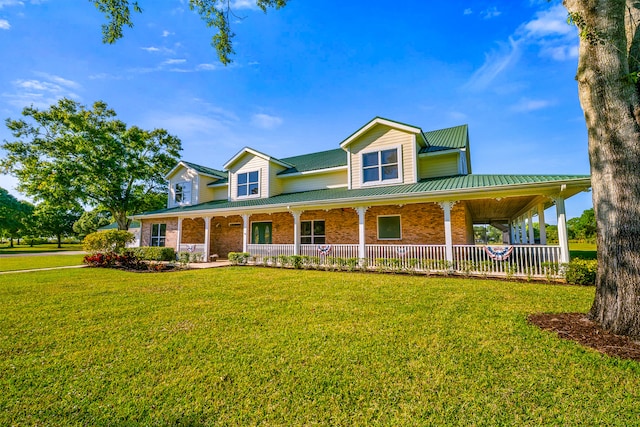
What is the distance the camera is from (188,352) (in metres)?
3.86

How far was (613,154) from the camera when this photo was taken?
170 inches

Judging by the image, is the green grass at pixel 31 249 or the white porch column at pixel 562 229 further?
the green grass at pixel 31 249

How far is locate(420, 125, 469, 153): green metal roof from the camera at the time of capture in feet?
44.2

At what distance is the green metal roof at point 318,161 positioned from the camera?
53.1ft

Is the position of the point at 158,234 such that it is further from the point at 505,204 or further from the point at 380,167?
the point at 505,204

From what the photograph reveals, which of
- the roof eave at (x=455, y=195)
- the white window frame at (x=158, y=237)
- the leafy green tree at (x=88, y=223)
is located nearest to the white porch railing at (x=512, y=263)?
the roof eave at (x=455, y=195)

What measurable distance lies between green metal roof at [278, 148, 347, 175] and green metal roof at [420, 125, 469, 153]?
15.6 ft

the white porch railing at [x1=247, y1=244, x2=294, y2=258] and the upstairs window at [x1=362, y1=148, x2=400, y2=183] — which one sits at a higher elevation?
the upstairs window at [x1=362, y1=148, x2=400, y2=183]

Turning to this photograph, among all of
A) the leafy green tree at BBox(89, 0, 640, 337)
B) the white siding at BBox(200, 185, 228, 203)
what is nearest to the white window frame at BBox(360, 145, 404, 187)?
the leafy green tree at BBox(89, 0, 640, 337)

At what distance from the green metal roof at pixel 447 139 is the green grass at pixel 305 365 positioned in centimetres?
883

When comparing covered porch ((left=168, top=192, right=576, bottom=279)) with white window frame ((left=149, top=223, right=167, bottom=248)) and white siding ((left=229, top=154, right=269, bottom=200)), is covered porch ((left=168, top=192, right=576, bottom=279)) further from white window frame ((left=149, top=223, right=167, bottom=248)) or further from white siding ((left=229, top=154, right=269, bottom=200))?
white window frame ((left=149, top=223, right=167, bottom=248))

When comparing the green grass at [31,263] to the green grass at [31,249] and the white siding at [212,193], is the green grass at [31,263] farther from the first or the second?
the green grass at [31,249]

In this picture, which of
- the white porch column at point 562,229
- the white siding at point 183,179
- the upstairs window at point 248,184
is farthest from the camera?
the white siding at point 183,179

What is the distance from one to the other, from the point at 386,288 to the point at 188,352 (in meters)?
5.55
